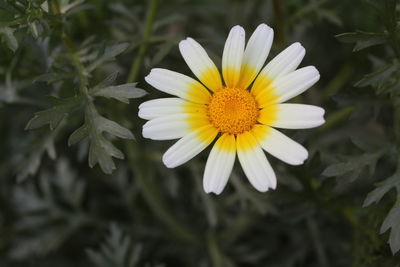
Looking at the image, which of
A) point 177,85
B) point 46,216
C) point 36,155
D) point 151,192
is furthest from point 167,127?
point 46,216

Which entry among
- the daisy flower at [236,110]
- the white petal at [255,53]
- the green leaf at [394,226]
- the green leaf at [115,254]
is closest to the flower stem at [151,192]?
the green leaf at [115,254]

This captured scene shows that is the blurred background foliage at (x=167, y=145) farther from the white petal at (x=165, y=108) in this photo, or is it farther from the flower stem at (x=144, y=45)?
the white petal at (x=165, y=108)

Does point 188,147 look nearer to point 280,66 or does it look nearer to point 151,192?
point 280,66

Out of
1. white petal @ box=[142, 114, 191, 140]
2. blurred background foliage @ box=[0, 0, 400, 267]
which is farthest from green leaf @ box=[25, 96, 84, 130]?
white petal @ box=[142, 114, 191, 140]

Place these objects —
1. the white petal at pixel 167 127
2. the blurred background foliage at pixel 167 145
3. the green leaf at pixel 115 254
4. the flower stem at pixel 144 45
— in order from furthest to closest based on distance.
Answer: the green leaf at pixel 115 254 → the flower stem at pixel 144 45 → the blurred background foliage at pixel 167 145 → the white petal at pixel 167 127

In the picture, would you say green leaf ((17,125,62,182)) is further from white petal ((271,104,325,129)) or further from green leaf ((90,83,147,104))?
white petal ((271,104,325,129))

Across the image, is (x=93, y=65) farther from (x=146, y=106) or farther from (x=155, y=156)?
(x=155, y=156)
